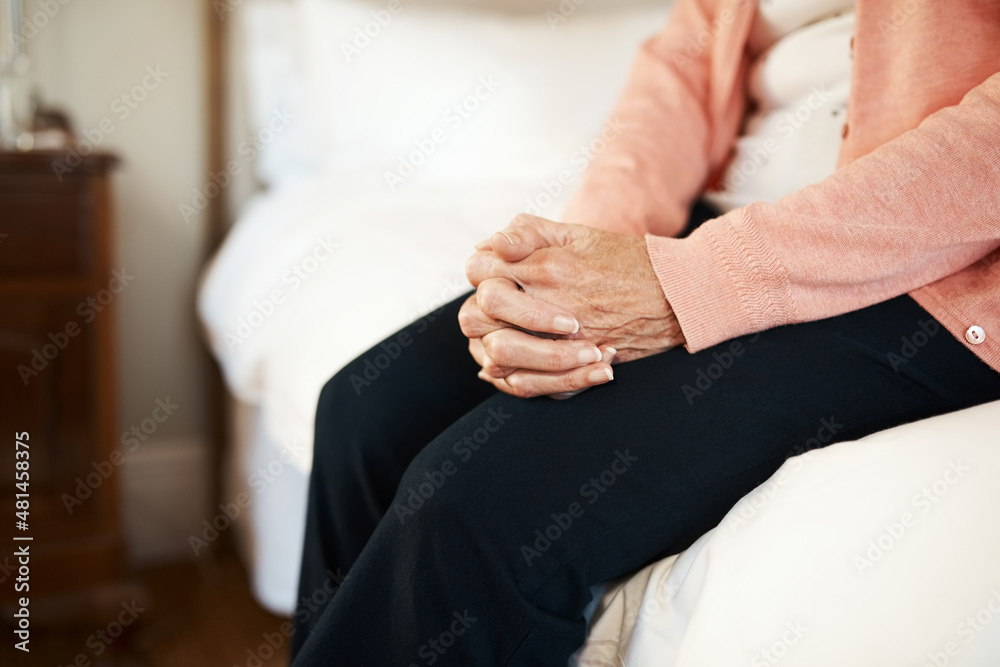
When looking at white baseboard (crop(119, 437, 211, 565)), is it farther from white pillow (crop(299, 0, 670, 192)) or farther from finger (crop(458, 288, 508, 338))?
finger (crop(458, 288, 508, 338))

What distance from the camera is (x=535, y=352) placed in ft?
1.98

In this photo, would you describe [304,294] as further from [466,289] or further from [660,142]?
[660,142]

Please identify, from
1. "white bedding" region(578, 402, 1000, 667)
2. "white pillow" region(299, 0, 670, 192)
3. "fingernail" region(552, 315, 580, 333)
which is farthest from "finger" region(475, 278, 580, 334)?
"white pillow" region(299, 0, 670, 192)

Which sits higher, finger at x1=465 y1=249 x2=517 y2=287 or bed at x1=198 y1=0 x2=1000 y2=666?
finger at x1=465 y1=249 x2=517 y2=287

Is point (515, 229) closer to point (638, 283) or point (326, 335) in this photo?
point (638, 283)

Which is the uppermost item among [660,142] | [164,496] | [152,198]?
[660,142]

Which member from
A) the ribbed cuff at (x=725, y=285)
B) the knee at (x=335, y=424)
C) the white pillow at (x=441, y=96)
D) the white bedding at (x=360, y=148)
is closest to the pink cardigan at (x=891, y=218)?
the ribbed cuff at (x=725, y=285)

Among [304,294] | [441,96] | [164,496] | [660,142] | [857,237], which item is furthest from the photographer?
[164,496]

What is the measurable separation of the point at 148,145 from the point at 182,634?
94cm

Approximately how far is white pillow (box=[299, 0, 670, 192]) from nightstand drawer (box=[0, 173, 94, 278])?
1.61ft

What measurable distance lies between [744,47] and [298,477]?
93cm

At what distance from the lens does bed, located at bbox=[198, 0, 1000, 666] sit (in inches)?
17.9

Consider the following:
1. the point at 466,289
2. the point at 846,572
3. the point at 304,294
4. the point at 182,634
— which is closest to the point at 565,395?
the point at 846,572

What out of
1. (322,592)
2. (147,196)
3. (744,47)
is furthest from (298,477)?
(744,47)
